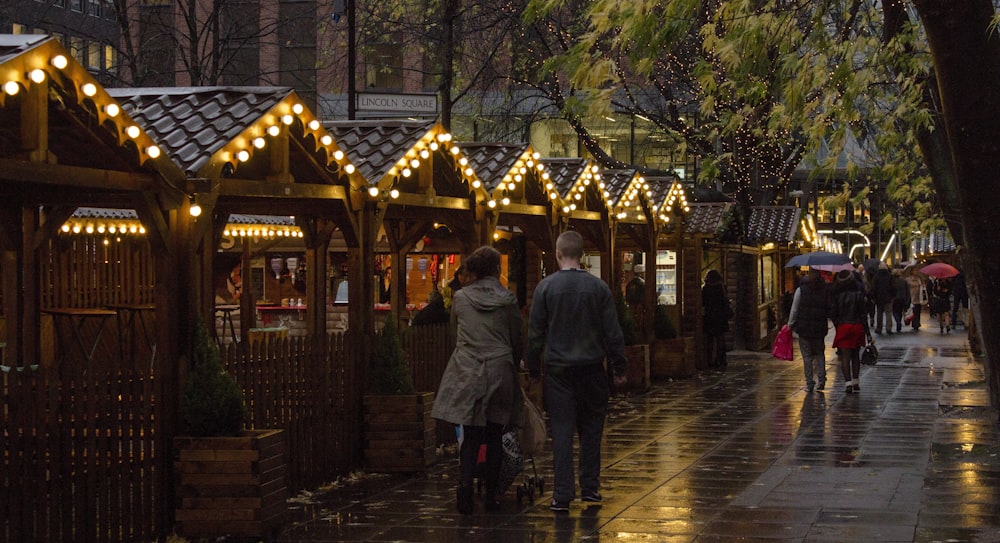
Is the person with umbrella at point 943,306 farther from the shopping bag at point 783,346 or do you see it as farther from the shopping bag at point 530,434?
the shopping bag at point 530,434

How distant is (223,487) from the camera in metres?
8.77

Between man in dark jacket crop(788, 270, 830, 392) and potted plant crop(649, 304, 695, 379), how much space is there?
3.13m

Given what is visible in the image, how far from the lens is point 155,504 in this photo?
881cm

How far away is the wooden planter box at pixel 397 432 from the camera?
456 inches

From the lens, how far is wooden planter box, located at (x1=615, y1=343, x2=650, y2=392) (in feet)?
63.3

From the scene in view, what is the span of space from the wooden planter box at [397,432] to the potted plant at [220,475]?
2.61m

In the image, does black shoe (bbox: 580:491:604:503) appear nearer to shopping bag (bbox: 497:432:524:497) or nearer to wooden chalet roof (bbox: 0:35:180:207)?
shopping bag (bbox: 497:432:524:497)

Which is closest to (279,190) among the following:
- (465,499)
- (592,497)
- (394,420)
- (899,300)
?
(394,420)

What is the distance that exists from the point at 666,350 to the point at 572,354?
42.2ft

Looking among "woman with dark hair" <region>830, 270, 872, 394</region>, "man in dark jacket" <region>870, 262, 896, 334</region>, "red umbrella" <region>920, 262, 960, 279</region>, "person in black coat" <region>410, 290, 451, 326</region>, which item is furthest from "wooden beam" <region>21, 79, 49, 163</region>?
"red umbrella" <region>920, 262, 960, 279</region>

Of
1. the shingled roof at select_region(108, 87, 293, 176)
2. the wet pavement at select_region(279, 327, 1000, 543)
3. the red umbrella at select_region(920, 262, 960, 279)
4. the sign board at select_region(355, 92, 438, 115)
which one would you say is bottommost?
the wet pavement at select_region(279, 327, 1000, 543)

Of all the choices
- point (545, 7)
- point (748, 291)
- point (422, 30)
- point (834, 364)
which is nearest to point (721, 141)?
point (748, 291)

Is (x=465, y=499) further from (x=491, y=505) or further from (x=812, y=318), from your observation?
(x=812, y=318)

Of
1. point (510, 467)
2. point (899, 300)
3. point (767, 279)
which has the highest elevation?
point (767, 279)
